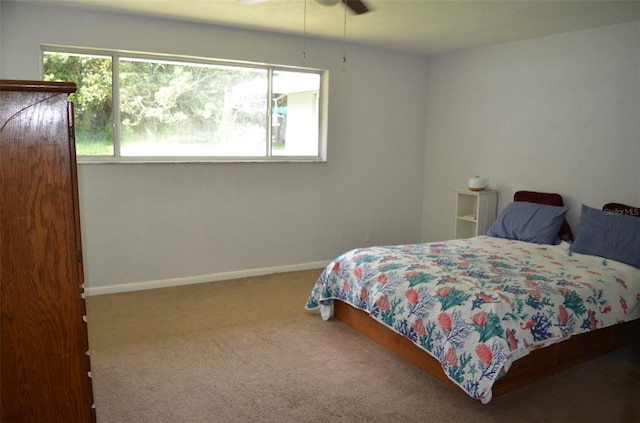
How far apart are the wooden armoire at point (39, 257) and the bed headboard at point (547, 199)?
156 inches

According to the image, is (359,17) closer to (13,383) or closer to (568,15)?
(568,15)

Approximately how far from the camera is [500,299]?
271 centimetres

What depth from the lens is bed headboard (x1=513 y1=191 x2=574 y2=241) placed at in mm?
4305

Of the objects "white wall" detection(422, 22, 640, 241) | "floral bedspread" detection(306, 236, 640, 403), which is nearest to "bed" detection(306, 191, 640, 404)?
"floral bedspread" detection(306, 236, 640, 403)

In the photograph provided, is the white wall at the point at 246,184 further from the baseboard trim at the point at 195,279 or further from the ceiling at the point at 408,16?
the ceiling at the point at 408,16

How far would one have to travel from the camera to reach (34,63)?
3.82m

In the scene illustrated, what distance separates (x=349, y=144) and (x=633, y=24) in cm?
274

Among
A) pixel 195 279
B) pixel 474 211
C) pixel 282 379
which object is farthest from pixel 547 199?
pixel 195 279

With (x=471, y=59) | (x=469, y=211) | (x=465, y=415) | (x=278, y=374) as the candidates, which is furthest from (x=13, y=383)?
(x=471, y=59)

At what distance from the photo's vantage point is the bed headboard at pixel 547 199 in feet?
14.1

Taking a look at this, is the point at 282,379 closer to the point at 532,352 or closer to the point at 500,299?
the point at 500,299

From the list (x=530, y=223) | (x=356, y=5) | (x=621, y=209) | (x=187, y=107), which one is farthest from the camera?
(x=187, y=107)

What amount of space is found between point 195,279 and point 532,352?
10.0ft

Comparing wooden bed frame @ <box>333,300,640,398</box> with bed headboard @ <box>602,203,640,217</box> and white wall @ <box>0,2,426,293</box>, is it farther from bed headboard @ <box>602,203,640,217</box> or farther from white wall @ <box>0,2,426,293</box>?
white wall @ <box>0,2,426,293</box>
